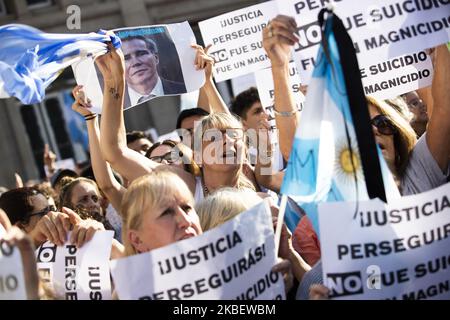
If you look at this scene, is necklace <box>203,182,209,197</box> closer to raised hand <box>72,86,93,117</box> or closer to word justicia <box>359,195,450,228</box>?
raised hand <box>72,86,93,117</box>

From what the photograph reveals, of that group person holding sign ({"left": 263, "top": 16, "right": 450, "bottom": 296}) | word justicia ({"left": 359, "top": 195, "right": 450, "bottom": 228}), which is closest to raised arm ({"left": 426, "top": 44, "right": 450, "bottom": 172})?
person holding sign ({"left": 263, "top": 16, "right": 450, "bottom": 296})

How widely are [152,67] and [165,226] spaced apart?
8.19 feet

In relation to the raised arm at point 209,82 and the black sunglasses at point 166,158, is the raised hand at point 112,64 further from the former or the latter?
the raised arm at point 209,82

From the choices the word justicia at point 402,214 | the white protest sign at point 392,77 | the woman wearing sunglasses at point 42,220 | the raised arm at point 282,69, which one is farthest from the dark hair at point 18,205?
the word justicia at point 402,214

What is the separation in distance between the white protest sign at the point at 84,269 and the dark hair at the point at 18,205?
4.10 feet

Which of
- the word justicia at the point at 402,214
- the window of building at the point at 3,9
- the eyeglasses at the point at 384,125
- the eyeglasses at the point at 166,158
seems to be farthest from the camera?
the window of building at the point at 3,9

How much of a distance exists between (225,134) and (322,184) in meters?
1.25

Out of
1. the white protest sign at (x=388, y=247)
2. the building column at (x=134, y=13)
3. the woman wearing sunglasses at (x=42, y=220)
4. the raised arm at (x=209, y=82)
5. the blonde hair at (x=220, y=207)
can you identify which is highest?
the building column at (x=134, y=13)

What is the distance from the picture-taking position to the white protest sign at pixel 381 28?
14.9ft

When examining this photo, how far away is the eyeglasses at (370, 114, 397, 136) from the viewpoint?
4.69 metres

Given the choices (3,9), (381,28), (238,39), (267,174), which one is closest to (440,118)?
(381,28)

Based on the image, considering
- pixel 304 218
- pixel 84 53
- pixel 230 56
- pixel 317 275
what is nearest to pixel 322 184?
pixel 317 275
